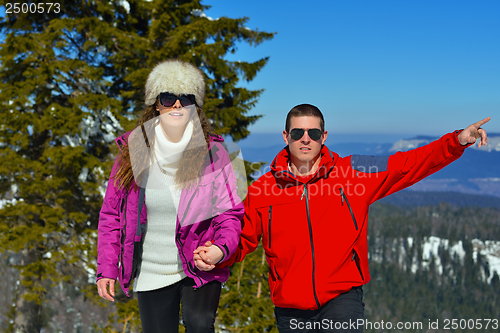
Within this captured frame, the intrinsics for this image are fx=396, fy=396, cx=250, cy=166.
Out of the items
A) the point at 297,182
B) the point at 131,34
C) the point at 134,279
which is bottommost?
the point at 134,279

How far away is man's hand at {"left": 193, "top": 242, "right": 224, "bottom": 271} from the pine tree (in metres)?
8.40

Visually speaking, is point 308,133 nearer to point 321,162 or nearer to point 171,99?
point 321,162

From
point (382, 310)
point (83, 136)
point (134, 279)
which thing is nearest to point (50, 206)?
point (83, 136)

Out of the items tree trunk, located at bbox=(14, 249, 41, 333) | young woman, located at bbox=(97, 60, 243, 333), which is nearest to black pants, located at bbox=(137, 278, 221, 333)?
young woman, located at bbox=(97, 60, 243, 333)

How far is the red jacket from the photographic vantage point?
254cm

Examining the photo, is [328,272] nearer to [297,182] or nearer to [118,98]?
[297,182]

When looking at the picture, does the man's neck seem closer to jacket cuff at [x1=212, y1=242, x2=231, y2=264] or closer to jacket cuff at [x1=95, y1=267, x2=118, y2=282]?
jacket cuff at [x1=212, y1=242, x2=231, y2=264]

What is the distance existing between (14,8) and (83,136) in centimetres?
464

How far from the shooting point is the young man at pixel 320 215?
253 cm

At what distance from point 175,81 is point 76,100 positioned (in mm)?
9869

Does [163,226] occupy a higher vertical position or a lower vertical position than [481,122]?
lower

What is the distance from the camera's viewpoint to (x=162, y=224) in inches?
100

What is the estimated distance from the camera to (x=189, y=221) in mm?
2465

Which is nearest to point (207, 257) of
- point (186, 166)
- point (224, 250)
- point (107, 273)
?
point (224, 250)
